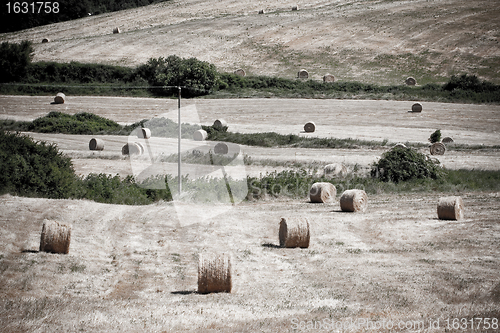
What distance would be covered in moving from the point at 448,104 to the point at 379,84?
9481 millimetres

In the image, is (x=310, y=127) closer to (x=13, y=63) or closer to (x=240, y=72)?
(x=240, y=72)

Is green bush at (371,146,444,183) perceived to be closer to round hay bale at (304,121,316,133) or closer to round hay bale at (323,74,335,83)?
round hay bale at (304,121,316,133)

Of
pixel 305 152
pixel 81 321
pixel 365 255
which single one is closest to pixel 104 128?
pixel 305 152

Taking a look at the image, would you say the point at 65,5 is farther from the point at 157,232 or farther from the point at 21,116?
the point at 157,232

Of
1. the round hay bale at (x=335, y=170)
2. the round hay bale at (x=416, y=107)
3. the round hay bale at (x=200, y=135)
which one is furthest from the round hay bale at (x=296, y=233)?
the round hay bale at (x=416, y=107)

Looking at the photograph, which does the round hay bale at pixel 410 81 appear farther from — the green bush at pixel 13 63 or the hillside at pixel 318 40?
the green bush at pixel 13 63

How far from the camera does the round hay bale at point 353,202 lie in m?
20.7

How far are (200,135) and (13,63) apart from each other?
30.6m

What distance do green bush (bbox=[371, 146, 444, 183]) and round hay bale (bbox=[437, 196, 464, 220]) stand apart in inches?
324

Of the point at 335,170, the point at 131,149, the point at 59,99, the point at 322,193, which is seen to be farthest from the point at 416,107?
the point at 59,99

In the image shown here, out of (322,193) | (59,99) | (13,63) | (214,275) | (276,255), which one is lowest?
(276,255)

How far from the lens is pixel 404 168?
89.8 ft

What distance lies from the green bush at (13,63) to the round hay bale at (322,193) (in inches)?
1880

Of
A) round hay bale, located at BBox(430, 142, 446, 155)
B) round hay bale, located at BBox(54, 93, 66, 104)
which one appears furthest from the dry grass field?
round hay bale, located at BBox(54, 93, 66, 104)
